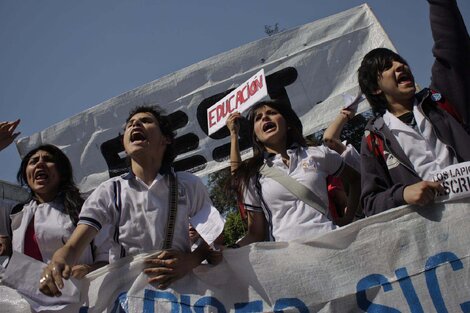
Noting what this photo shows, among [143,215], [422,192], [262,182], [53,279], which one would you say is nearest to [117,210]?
[143,215]

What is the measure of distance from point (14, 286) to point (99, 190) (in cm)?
58

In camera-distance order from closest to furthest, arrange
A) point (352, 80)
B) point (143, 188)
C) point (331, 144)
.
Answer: point (143, 188) → point (331, 144) → point (352, 80)

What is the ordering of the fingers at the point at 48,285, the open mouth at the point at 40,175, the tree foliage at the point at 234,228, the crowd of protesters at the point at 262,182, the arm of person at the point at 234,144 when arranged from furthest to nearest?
the tree foliage at the point at 234,228
the arm of person at the point at 234,144
the open mouth at the point at 40,175
the crowd of protesters at the point at 262,182
the fingers at the point at 48,285

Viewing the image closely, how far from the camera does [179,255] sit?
8.38 feet

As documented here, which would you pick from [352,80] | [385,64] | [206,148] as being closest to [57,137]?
Answer: [206,148]

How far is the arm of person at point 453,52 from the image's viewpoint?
2.51 m

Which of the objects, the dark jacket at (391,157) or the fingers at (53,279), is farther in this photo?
the dark jacket at (391,157)

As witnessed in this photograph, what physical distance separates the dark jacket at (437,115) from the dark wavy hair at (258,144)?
63 cm

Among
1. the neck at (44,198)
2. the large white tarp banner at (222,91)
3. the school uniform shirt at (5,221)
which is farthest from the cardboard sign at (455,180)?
the large white tarp banner at (222,91)

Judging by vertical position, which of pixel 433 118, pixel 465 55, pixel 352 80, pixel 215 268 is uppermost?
pixel 352 80

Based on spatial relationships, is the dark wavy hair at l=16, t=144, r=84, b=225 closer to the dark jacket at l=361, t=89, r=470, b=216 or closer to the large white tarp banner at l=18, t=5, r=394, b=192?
the dark jacket at l=361, t=89, r=470, b=216

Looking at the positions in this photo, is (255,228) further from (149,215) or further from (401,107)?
(401,107)

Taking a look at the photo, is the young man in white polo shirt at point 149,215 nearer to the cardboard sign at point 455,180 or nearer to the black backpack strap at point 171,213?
the black backpack strap at point 171,213

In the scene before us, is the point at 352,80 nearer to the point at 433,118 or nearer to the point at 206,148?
the point at 206,148
